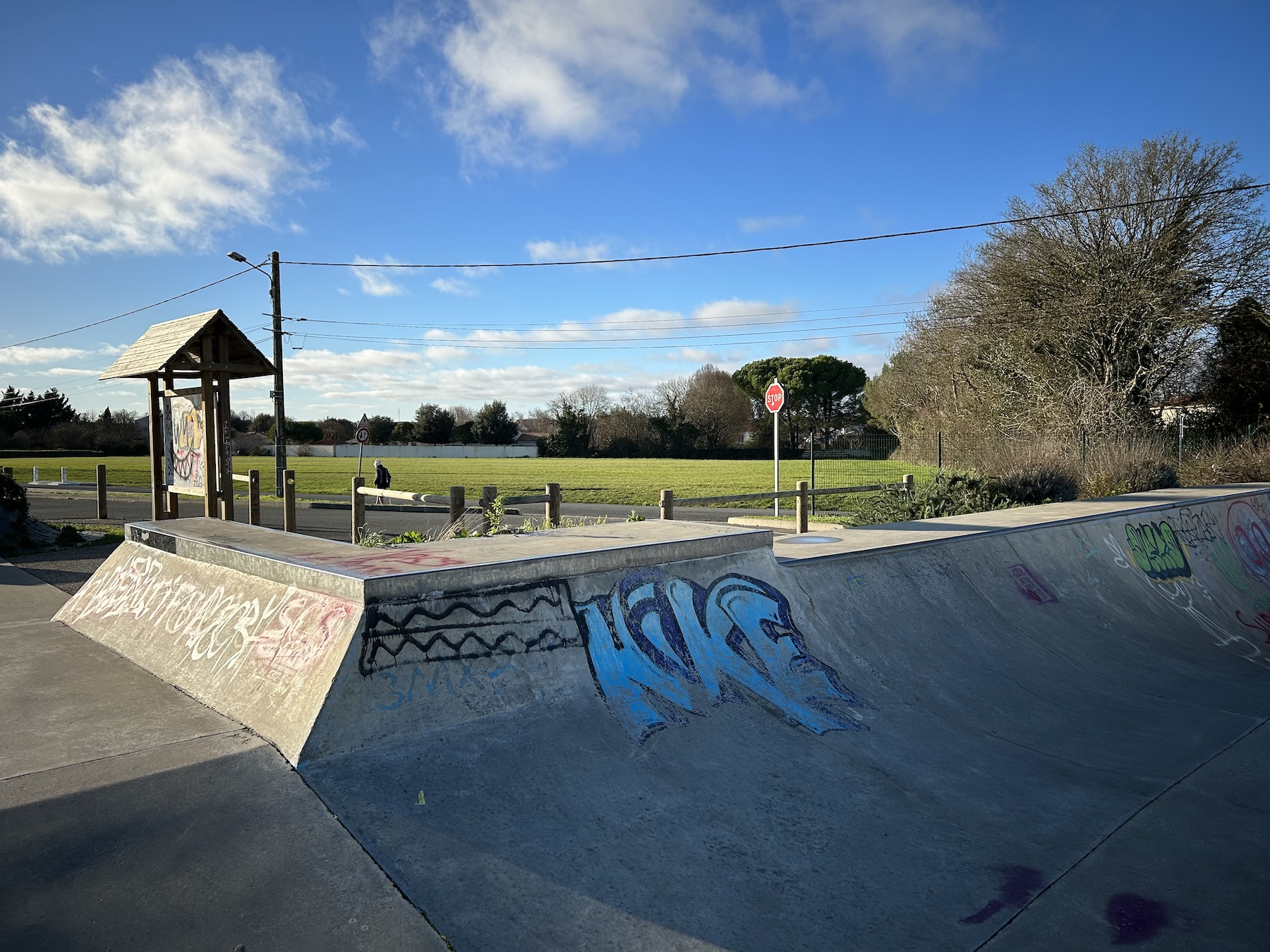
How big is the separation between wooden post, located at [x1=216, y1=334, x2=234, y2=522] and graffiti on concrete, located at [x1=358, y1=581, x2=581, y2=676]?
6.09 meters

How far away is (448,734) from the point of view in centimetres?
353

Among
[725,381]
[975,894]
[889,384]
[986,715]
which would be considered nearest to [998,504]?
[986,715]

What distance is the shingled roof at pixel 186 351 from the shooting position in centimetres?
866

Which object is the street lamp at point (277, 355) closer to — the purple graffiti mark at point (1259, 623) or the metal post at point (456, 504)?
the metal post at point (456, 504)

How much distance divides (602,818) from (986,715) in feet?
10.1

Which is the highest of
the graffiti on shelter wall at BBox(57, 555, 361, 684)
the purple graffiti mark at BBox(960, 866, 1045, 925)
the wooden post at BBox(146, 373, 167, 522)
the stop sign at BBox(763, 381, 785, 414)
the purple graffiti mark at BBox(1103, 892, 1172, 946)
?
the stop sign at BBox(763, 381, 785, 414)

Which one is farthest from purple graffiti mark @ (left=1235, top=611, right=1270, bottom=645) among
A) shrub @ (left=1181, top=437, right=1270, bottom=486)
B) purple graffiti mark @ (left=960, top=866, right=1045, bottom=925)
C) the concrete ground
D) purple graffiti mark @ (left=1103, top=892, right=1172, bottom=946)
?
the concrete ground

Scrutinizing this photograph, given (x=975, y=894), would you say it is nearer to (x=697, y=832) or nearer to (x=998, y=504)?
(x=697, y=832)

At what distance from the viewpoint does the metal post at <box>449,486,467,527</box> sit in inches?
328

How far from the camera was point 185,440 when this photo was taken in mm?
9461

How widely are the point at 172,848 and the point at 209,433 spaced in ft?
23.6

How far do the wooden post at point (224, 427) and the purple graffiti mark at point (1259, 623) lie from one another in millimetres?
11904

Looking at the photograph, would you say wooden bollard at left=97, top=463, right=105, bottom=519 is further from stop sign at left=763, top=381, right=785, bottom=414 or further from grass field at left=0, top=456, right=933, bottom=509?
stop sign at left=763, top=381, right=785, bottom=414

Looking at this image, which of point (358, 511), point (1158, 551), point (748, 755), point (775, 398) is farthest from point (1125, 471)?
point (748, 755)
